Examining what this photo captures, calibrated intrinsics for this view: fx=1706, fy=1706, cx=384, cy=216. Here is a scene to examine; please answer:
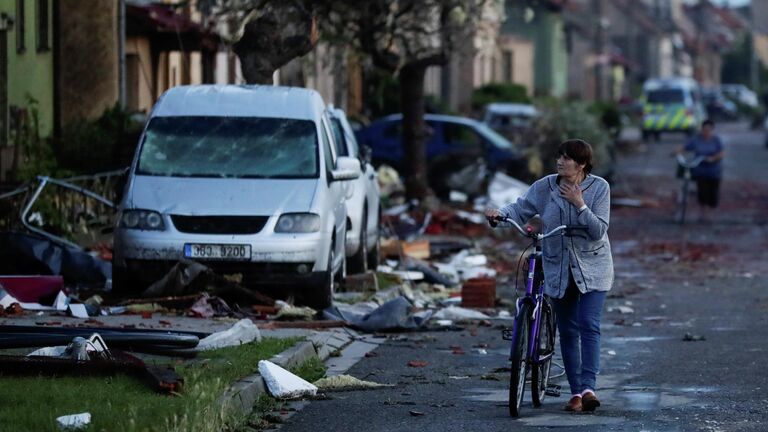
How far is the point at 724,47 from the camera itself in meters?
153

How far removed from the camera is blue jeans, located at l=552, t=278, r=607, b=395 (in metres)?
9.32

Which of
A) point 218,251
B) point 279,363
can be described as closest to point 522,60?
point 218,251

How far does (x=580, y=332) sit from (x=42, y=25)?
48.4 ft

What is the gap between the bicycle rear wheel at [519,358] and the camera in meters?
8.88

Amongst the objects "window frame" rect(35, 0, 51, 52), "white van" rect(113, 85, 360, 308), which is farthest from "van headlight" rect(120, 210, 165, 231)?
"window frame" rect(35, 0, 51, 52)

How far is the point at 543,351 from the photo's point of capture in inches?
370

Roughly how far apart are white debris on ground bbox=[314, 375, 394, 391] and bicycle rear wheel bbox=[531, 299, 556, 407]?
1217 millimetres

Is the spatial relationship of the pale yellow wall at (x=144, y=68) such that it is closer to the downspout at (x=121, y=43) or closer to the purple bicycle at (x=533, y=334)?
the downspout at (x=121, y=43)

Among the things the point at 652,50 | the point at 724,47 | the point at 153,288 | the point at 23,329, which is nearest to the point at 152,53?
the point at 153,288

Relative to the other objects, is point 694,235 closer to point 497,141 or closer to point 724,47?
point 497,141

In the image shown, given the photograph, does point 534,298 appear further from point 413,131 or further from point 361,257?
point 413,131

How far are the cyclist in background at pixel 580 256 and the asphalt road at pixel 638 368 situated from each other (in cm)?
27

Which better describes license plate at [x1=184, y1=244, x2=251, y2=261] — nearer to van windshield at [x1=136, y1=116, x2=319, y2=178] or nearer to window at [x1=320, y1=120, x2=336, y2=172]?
van windshield at [x1=136, y1=116, x2=319, y2=178]

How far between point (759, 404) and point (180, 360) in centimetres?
A: 341
